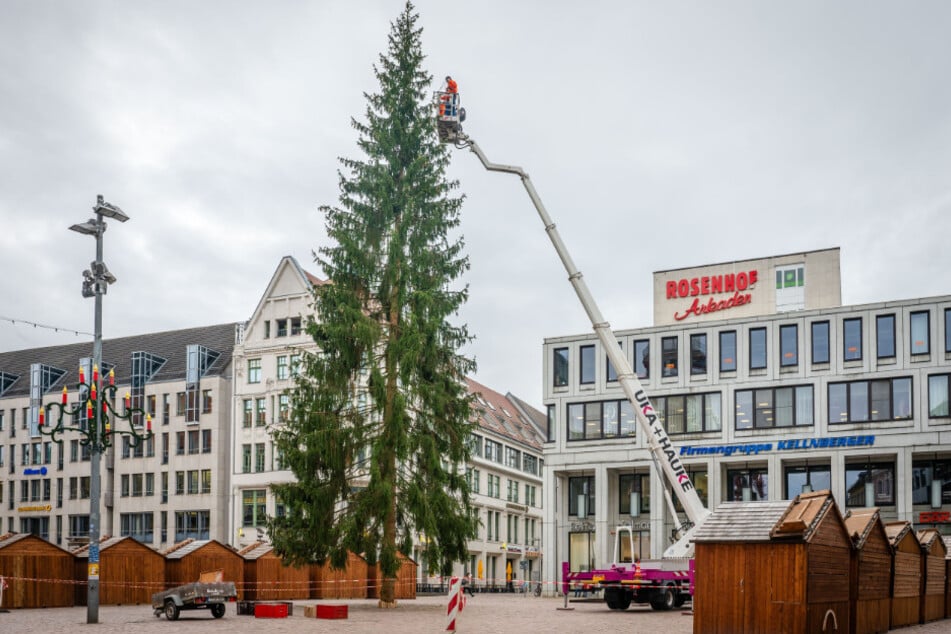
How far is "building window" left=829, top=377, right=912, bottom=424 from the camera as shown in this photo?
5891cm

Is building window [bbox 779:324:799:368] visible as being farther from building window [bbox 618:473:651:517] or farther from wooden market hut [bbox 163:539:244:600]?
wooden market hut [bbox 163:539:244:600]

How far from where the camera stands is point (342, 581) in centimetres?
5219

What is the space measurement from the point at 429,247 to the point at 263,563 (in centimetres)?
1551

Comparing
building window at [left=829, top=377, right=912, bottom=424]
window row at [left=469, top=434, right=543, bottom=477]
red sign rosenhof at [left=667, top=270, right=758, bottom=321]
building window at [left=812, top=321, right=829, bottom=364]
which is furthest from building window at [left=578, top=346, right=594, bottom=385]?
window row at [left=469, top=434, right=543, bottom=477]

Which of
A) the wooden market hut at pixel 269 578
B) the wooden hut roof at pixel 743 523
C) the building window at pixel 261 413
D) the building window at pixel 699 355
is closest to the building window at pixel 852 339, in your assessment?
the building window at pixel 699 355

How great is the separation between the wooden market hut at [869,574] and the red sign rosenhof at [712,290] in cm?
3873

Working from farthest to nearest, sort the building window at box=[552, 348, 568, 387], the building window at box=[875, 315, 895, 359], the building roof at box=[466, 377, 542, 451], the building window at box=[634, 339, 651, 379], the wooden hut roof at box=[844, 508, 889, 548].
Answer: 1. the building roof at box=[466, 377, 542, 451]
2. the building window at box=[552, 348, 568, 387]
3. the building window at box=[634, 339, 651, 379]
4. the building window at box=[875, 315, 895, 359]
5. the wooden hut roof at box=[844, 508, 889, 548]

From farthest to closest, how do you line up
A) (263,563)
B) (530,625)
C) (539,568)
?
(539,568)
(263,563)
(530,625)

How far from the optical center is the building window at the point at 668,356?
65125 mm

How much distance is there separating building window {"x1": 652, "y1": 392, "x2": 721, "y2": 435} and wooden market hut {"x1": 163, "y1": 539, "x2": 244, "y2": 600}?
26863mm

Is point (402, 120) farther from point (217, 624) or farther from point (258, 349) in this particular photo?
point (258, 349)

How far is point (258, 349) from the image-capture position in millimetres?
79000

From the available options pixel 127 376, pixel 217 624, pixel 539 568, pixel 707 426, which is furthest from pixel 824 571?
pixel 539 568

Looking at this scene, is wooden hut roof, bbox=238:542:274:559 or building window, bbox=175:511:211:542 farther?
building window, bbox=175:511:211:542
